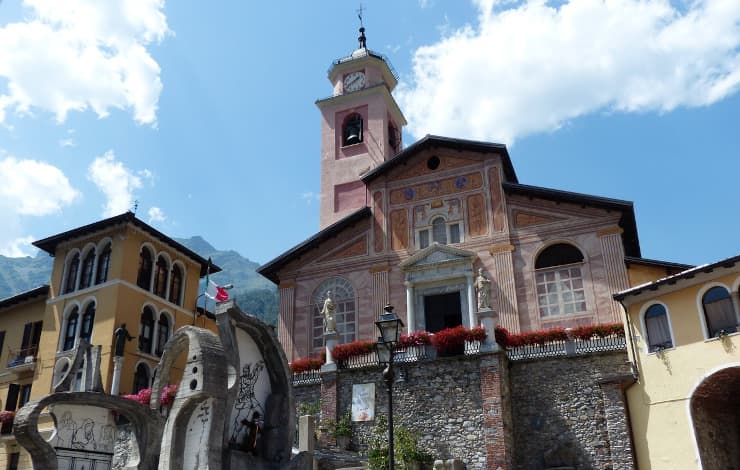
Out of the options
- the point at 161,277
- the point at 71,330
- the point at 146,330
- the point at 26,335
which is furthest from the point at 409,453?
the point at 26,335

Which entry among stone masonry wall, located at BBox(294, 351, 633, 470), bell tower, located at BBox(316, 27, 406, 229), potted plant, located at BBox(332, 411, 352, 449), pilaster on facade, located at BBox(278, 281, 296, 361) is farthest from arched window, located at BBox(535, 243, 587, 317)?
bell tower, located at BBox(316, 27, 406, 229)

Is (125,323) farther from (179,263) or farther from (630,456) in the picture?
(630,456)

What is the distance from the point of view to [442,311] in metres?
27.9

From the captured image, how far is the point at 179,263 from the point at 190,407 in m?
26.7

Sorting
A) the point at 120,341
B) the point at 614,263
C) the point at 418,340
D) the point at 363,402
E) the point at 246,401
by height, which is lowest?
the point at 246,401

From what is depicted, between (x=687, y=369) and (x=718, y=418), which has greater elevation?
(x=687, y=369)

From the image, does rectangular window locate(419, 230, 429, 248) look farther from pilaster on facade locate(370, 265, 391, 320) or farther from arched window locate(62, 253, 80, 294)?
arched window locate(62, 253, 80, 294)

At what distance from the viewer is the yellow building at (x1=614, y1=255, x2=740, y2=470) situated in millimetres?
18484

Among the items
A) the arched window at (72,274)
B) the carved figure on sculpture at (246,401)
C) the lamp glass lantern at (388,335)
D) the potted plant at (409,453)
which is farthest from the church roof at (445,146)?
the carved figure on sculpture at (246,401)

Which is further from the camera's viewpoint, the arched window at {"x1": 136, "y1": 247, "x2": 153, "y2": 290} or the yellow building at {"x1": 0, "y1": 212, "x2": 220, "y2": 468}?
the arched window at {"x1": 136, "y1": 247, "x2": 153, "y2": 290}

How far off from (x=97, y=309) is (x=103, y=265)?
2408mm

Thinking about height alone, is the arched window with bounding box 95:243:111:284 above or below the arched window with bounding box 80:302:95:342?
above

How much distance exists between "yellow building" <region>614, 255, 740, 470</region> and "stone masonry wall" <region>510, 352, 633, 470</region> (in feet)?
2.01

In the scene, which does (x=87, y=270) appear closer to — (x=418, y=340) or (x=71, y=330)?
(x=71, y=330)
